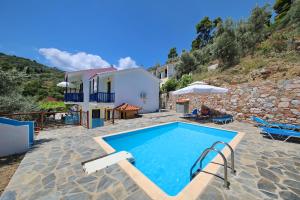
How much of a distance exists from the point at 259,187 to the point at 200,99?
11390mm

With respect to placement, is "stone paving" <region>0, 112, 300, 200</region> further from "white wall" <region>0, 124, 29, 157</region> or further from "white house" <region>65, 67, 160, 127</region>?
"white house" <region>65, 67, 160, 127</region>

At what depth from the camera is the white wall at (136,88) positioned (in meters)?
14.5

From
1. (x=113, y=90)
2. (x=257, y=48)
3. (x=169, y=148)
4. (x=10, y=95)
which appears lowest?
(x=169, y=148)

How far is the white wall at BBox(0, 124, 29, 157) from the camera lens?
4.59m

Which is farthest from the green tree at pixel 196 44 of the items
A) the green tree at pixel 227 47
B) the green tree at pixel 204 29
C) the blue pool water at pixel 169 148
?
the blue pool water at pixel 169 148

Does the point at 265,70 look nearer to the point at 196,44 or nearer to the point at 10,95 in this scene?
the point at 10,95

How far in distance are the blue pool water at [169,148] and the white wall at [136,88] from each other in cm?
702

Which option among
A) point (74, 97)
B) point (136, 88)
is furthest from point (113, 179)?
point (74, 97)

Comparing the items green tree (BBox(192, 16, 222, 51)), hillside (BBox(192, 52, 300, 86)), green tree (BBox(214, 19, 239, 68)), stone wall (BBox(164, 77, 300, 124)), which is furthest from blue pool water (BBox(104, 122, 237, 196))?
green tree (BBox(192, 16, 222, 51))

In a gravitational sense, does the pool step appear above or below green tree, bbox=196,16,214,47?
below

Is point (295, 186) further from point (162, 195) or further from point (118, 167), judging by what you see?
Answer: point (118, 167)

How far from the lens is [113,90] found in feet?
47.2

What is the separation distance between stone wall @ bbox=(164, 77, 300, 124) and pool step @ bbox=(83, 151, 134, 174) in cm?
915

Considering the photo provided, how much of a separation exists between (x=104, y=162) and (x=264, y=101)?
395 inches
